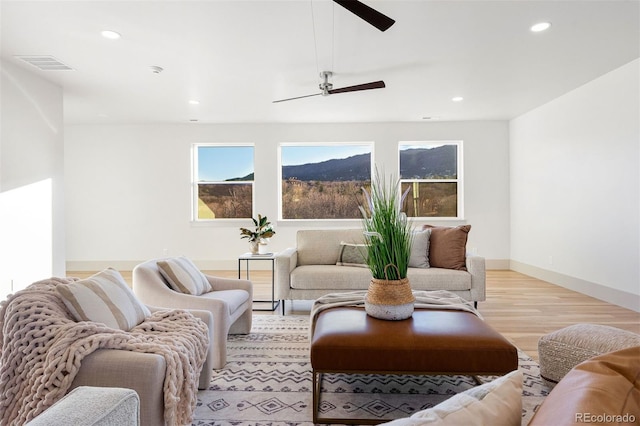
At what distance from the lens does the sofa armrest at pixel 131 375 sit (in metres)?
1.52

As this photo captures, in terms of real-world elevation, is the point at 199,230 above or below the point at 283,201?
below

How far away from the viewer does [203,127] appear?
269 inches

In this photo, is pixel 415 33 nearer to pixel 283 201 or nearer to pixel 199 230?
pixel 283 201

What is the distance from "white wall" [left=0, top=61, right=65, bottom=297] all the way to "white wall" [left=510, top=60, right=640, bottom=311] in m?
6.58

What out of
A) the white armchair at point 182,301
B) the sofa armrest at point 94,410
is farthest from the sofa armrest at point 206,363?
the sofa armrest at point 94,410

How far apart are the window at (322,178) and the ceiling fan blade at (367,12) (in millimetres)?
4685

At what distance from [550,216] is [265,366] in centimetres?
481

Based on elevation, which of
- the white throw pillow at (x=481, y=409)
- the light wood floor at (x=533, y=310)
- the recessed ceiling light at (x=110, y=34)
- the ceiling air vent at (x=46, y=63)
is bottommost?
the light wood floor at (x=533, y=310)

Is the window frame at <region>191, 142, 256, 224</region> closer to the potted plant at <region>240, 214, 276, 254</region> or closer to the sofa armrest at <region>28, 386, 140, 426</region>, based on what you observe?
the potted plant at <region>240, 214, 276, 254</region>

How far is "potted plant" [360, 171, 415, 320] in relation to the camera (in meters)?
2.07

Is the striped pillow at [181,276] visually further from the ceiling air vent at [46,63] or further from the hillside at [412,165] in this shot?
the hillside at [412,165]

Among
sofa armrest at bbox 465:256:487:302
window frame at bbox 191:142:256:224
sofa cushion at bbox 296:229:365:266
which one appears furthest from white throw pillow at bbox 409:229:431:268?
window frame at bbox 191:142:256:224

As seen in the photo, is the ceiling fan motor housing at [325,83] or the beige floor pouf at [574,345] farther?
the ceiling fan motor housing at [325,83]

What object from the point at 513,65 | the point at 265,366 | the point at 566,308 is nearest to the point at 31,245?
the point at 265,366
